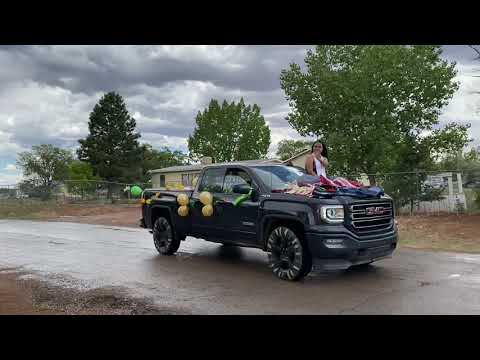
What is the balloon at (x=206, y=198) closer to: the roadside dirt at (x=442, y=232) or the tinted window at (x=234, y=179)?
the tinted window at (x=234, y=179)

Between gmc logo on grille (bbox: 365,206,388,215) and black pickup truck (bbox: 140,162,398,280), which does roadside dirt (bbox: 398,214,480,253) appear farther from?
black pickup truck (bbox: 140,162,398,280)

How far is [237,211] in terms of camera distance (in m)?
7.58

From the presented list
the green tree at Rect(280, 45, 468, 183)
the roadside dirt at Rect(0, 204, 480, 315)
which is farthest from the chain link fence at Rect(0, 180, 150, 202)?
the roadside dirt at Rect(0, 204, 480, 315)

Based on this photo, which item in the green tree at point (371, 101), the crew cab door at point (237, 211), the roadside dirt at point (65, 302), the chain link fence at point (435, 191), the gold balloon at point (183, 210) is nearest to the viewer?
the roadside dirt at point (65, 302)

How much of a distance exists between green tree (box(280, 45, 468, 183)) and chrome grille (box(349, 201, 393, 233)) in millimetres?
17362

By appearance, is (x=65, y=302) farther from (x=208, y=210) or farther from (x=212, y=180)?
(x=212, y=180)

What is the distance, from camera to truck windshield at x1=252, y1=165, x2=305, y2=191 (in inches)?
290

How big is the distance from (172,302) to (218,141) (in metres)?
50.4

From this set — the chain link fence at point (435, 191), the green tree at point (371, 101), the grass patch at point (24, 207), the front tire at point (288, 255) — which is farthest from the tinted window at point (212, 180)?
the grass patch at point (24, 207)

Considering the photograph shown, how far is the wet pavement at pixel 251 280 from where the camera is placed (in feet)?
17.5

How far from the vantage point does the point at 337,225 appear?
246 inches
